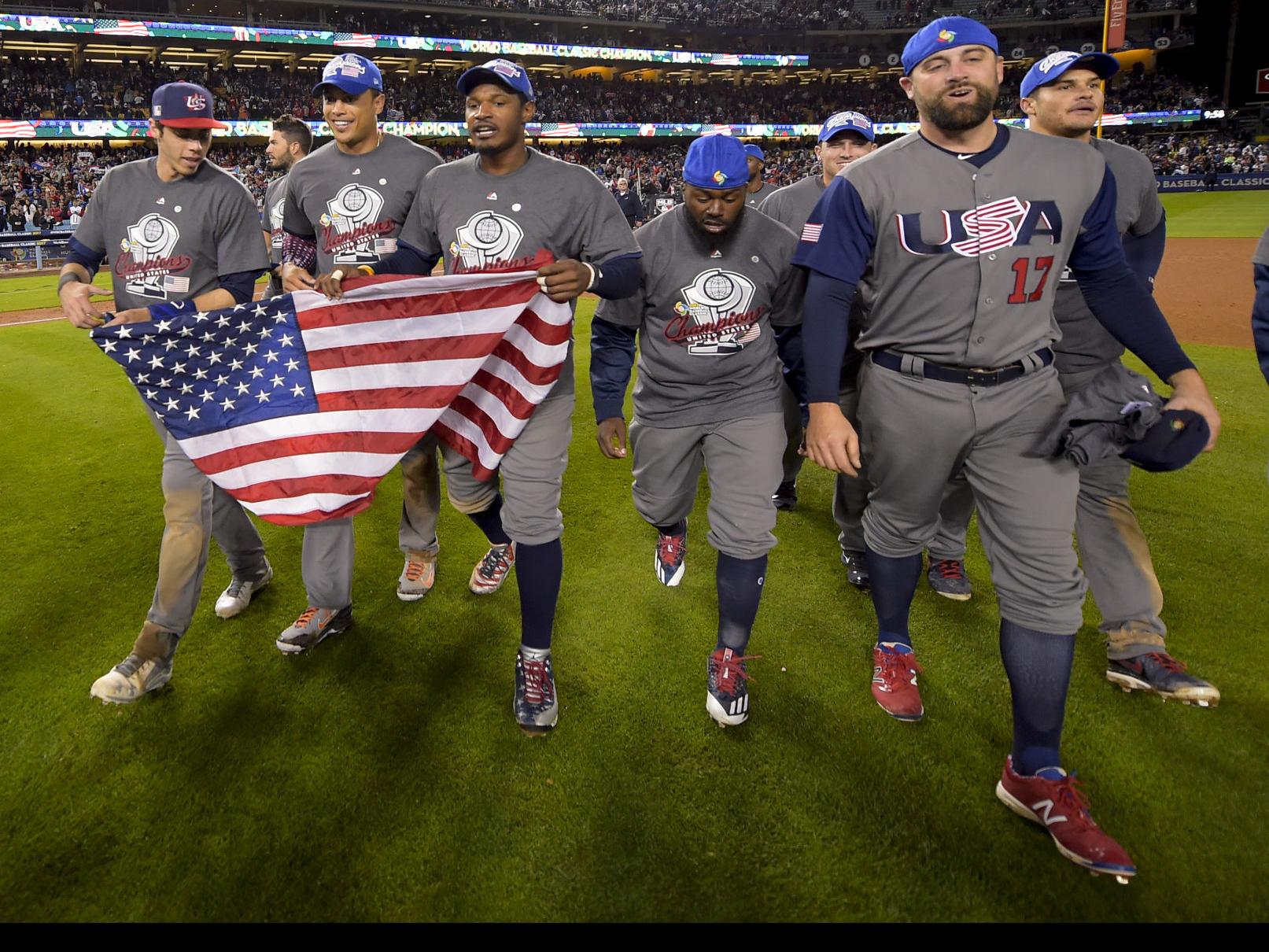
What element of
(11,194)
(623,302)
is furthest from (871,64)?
(623,302)

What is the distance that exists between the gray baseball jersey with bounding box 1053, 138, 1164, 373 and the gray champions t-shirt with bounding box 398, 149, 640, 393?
194cm

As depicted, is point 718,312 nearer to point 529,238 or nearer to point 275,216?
point 529,238

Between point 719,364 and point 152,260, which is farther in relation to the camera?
point 152,260

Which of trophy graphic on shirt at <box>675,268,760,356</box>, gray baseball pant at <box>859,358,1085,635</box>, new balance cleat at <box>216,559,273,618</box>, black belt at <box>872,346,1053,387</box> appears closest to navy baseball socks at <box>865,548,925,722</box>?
gray baseball pant at <box>859,358,1085,635</box>

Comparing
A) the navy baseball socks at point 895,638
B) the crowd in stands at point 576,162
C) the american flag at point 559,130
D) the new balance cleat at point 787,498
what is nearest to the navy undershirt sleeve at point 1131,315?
the navy baseball socks at point 895,638

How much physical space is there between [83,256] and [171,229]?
0.56 m

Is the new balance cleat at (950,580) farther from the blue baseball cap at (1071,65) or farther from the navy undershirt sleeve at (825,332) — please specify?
the blue baseball cap at (1071,65)

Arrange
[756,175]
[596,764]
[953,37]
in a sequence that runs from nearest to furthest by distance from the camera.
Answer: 1. [953,37]
2. [596,764]
3. [756,175]

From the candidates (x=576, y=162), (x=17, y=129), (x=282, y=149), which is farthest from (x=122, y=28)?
(x=282, y=149)

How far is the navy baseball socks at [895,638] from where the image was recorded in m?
3.23

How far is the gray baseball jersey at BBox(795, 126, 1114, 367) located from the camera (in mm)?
2646

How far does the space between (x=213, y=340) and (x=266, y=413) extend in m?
0.35

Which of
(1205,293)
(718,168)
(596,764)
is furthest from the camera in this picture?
(1205,293)

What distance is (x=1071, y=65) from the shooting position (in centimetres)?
347
